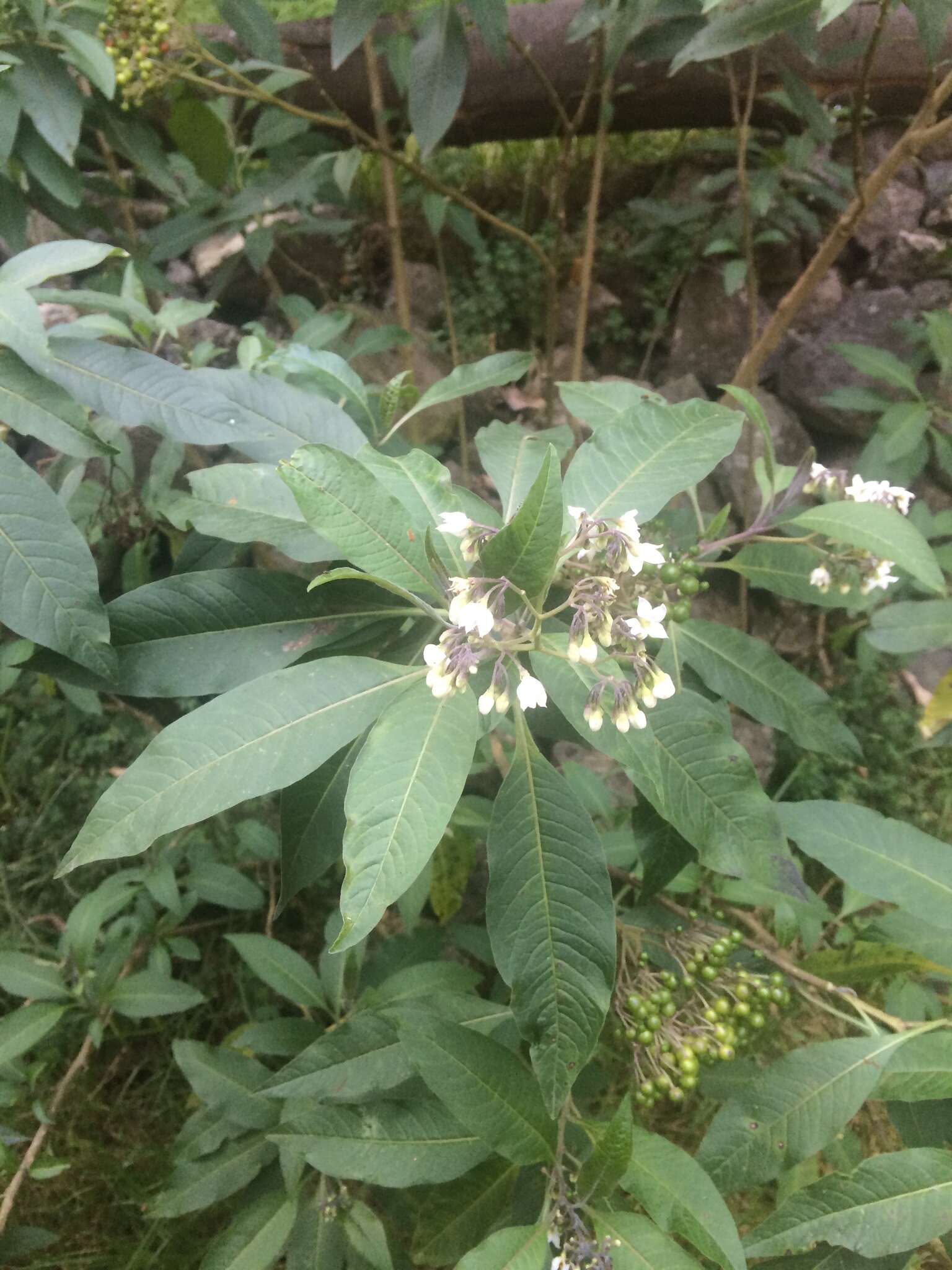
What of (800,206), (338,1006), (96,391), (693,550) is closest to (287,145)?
(96,391)

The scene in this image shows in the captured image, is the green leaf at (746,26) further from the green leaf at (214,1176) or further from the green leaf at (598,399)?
the green leaf at (214,1176)

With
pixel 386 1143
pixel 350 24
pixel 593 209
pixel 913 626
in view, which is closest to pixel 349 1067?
pixel 386 1143

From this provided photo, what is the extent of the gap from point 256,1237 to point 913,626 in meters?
1.58

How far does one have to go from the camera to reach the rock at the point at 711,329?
2.47 meters

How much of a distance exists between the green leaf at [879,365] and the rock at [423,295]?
1.31m

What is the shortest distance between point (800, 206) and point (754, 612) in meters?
1.18

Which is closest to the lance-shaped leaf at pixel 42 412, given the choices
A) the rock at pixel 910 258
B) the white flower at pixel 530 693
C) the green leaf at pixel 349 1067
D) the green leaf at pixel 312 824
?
the green leaf at pixel 312 824

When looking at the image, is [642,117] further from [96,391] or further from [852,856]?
[852,856]

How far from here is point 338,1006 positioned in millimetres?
1286

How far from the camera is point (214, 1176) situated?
1.15 metres

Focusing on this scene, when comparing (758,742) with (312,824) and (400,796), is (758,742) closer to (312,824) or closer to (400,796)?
(312,824)

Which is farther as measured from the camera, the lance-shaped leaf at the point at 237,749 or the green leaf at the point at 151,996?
the green leaf at the point at 151,996

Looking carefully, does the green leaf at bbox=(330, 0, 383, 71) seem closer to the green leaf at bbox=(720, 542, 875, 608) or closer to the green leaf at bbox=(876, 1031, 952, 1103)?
the green leaf at bbox=(720, 542, 875, 608)

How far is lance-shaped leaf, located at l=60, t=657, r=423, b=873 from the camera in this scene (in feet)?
2.15
